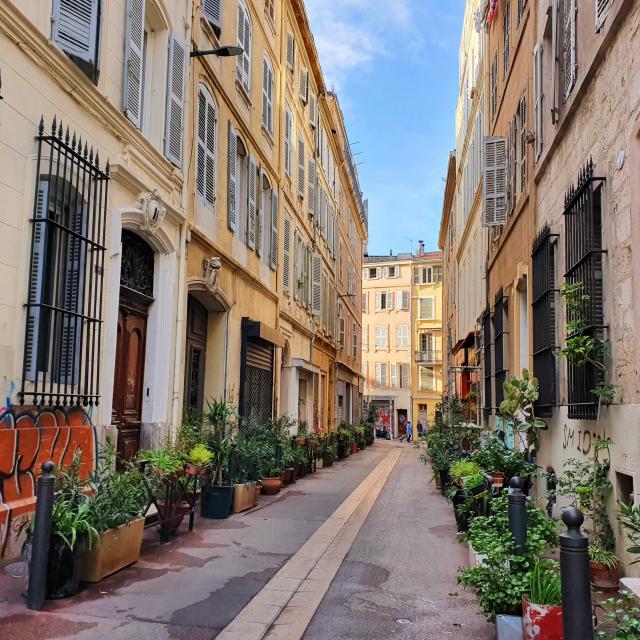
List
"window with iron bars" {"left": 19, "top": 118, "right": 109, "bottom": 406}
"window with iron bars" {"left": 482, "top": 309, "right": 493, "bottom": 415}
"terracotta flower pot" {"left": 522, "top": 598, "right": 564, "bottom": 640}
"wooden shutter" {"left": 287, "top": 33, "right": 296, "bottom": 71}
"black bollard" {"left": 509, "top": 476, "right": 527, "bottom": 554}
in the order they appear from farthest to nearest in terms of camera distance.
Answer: "wooden shutter" {"left": 287, "top": 33, "right": 296, "bottom": 71} < "window with iron bars" {"left": 482, "top": 309, "right": 493, "bottom": 415} < "window with iron bars" {"left": 19, "top": 118, "right": 109, "bottom": 406} < "black bollard" {"left": 509, "top": 476, "right": 527, "bottom": 554} < "terracotta flower pot" {"left": 522, "top": 598, "right": 564, "bottom": 640}

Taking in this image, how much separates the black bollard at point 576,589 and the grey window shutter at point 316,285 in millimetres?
19097

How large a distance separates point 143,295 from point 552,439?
18.4 ft

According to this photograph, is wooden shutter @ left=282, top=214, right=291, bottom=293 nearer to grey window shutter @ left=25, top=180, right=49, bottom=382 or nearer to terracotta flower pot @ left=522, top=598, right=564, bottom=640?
grey window shutter @ left=25, top=180, right=49, bottom=382

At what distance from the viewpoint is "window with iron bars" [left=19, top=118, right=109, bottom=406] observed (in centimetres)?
638

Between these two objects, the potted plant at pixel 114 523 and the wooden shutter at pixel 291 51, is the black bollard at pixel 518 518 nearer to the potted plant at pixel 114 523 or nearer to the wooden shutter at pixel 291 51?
the potted plant at pixel 114 523

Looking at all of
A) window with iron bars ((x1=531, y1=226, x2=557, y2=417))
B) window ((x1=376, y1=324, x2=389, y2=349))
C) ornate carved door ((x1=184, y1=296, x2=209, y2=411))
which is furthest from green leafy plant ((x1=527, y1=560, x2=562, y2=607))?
window ((x1=376, y1=324, x2=389, y2=349))

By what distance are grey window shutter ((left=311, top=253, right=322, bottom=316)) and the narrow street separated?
42.4 ft

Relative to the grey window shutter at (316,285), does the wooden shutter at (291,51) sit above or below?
above

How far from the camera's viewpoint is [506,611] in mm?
4203

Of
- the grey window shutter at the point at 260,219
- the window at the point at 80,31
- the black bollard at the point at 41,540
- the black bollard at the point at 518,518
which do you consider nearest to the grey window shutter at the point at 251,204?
the grey window shutter at the point at 260,219

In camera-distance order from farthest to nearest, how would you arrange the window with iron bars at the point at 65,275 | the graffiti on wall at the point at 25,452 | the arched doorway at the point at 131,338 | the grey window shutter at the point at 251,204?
the grey window shutter at the point at 251,204, the arched doorway at the point at 131,338, the window with iron bars at the point at 65,275, the graffiti on wall at the point at 25,452

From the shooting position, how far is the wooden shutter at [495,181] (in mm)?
12930

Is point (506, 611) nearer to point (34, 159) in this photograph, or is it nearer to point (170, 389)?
point (34, 159)

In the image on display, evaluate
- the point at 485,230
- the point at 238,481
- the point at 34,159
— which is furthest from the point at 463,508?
the point at 485,230
